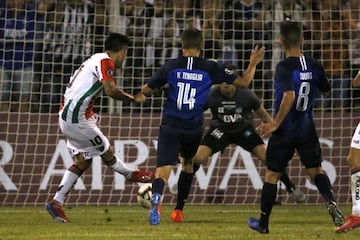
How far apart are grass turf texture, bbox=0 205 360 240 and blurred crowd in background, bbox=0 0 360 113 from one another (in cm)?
236

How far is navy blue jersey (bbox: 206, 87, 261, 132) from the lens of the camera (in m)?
13.9

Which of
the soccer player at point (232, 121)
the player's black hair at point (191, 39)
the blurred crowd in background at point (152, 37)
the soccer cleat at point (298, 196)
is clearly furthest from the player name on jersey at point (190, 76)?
the blurred crowd in background at point (152, 37)

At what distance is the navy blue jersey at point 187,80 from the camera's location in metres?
11.2

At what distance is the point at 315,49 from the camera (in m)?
16.9

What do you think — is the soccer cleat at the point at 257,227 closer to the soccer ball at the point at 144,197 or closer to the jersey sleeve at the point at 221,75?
the jersey sleeve at the point at 221,75

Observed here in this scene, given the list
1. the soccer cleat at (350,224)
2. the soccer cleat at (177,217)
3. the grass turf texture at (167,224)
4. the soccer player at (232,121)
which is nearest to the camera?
the soccer cleat at (350,224)

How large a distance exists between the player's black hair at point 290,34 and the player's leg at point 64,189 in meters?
3.34

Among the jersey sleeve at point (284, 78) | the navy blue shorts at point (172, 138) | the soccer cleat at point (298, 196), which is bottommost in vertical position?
the soccer cleat at point (298, 196)

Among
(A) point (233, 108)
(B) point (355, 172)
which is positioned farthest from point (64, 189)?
(B) point (355, 172)

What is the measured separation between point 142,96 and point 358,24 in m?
6.75

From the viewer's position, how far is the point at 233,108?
45.8 ft

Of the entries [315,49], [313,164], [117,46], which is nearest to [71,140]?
[117,46]

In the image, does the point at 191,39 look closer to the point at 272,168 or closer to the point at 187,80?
the point at 187,80

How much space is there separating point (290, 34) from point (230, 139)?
397 cm
